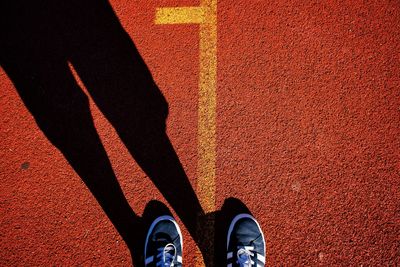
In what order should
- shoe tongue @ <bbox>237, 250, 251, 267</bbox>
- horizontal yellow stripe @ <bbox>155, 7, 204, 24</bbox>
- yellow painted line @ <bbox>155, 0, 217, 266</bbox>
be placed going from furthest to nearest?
horizontal yellow stripe @ <bbox>155, 7, 204, 24</bbox> < yellow painted line @ <bbox>155, 0, 217, 266</bbox> < shoe tongue @ <bbox>237, 250, 251, 267</bbox>

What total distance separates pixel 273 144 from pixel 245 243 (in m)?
0.92

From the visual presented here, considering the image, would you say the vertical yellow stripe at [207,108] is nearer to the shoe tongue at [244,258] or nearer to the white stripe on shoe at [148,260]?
the shoe tongue at [244,258]

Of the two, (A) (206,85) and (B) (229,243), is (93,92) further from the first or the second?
(B) (229,243)

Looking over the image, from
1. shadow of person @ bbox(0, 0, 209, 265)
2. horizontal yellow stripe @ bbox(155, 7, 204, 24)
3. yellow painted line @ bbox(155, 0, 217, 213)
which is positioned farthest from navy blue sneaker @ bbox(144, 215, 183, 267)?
horizontal yellow stripe @ bbox(155, 7, 204, 24)

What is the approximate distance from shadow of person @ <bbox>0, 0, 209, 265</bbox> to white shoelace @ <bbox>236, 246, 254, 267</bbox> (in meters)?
0.43

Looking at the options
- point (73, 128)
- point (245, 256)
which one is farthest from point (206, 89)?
point (245, 256)

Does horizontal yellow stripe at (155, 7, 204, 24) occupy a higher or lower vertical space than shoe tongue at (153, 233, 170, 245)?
higher

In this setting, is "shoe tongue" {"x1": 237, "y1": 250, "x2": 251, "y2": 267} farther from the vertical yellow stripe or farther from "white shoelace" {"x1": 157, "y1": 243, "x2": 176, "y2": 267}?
"white shoelace" {"x1": 157, "y1": 243, "x2": 176, "y2": 267}

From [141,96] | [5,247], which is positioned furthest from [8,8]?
[5,247]

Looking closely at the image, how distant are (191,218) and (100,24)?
2.32 m

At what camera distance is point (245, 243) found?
253 centimetres

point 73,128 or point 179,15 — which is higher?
point 179,15

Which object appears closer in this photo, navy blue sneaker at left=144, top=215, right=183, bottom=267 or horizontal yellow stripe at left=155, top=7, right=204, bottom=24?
navy blue sneaker at left=144, top=215, right=183, bottom=267

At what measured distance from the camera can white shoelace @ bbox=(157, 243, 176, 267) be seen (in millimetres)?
2490
